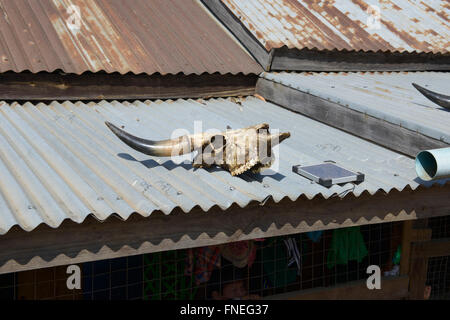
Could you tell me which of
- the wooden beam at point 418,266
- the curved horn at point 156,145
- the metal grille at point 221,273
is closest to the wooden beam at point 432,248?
the wooden beam at point 418,266

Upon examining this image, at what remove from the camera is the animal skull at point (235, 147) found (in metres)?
4.66

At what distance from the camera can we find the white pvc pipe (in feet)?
14.3

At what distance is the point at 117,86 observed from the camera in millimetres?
6875

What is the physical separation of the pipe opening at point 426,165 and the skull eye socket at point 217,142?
1.66 metres

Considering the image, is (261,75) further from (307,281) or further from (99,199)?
(99,199)

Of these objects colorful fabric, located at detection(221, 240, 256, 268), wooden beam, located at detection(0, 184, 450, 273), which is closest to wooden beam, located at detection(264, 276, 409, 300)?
colorful fabric, located at detection(221, 240, 256, 268)

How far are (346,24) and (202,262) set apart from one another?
4861 mm

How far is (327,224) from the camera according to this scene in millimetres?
4766

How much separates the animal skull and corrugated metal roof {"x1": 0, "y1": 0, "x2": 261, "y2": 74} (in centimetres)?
246

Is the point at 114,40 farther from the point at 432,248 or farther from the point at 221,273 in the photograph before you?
the point at 432,248

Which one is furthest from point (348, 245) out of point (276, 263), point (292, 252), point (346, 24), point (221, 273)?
point (346, 24)

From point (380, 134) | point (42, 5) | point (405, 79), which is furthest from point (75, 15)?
point (405, 79)

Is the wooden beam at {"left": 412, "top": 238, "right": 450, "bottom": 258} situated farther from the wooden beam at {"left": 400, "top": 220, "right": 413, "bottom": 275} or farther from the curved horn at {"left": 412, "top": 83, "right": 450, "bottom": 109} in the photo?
the curved horn at {"left": 412, "top": 83, "right": 450, "bottom": 109}
